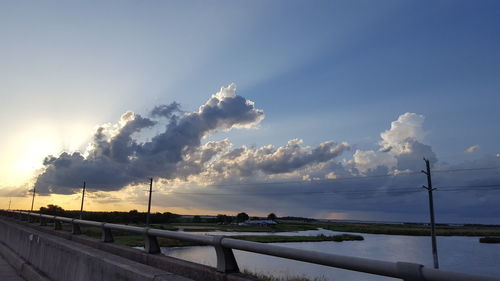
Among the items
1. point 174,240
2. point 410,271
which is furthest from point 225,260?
point 174,240

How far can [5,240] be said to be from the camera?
13203 millimetres

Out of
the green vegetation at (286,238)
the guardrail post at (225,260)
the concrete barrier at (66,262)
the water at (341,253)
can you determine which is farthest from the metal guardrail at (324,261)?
the green vegetation at (286,238)

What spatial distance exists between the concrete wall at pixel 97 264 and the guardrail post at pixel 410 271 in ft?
6.40

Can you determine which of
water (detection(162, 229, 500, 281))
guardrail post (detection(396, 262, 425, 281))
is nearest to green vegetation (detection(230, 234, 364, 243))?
water (detection(162, 229, 500, 281))

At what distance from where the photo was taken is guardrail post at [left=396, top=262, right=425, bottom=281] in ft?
8.36

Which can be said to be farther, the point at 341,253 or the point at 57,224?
the point at 341,253

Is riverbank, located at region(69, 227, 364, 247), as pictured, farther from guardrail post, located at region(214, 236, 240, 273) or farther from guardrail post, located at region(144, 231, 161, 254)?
guardrail post, located at region(214, 236, 240, 273)

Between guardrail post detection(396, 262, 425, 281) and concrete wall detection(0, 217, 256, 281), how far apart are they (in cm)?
195

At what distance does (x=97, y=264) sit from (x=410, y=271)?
3.76m

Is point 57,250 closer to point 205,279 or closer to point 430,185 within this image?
point 205,279

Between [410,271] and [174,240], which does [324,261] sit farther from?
[174,240]

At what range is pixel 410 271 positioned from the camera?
8.52ft

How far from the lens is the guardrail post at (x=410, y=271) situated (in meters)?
2.55

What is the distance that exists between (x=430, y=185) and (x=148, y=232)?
145 feet
